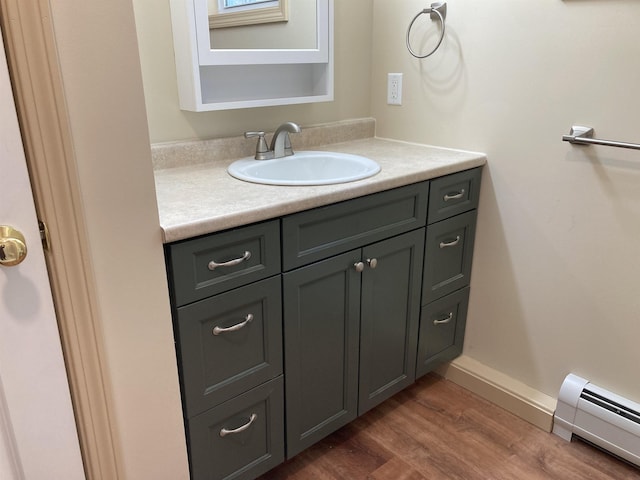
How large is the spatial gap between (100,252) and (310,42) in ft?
3.64

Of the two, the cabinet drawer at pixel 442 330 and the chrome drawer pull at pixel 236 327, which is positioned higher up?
the chrome drawer pull at pixel 236 327

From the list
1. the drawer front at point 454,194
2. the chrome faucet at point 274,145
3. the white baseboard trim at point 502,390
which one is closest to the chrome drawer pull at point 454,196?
the drawer front at point 454,194

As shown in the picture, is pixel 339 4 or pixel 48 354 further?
pixel 339 4

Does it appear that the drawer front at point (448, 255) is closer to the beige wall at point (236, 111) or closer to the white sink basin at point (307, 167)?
the white sink basin at point (307, 167)

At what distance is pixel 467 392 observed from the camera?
2.01 m

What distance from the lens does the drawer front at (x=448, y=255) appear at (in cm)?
175

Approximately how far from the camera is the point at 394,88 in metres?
1.99

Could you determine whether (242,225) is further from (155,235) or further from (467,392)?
(467,392)

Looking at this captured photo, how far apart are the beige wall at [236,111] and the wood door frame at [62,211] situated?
2.31 ft

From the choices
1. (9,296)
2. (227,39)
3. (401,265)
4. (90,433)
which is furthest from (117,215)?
(401,265)

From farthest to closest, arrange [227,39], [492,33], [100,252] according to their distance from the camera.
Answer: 1. [492,33]
2. [227,39]
3. [100,252]

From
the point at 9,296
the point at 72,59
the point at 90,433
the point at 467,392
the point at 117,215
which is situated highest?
the point at 72,59

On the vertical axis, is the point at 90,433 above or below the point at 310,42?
below

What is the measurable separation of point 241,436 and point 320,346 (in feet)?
1.07
